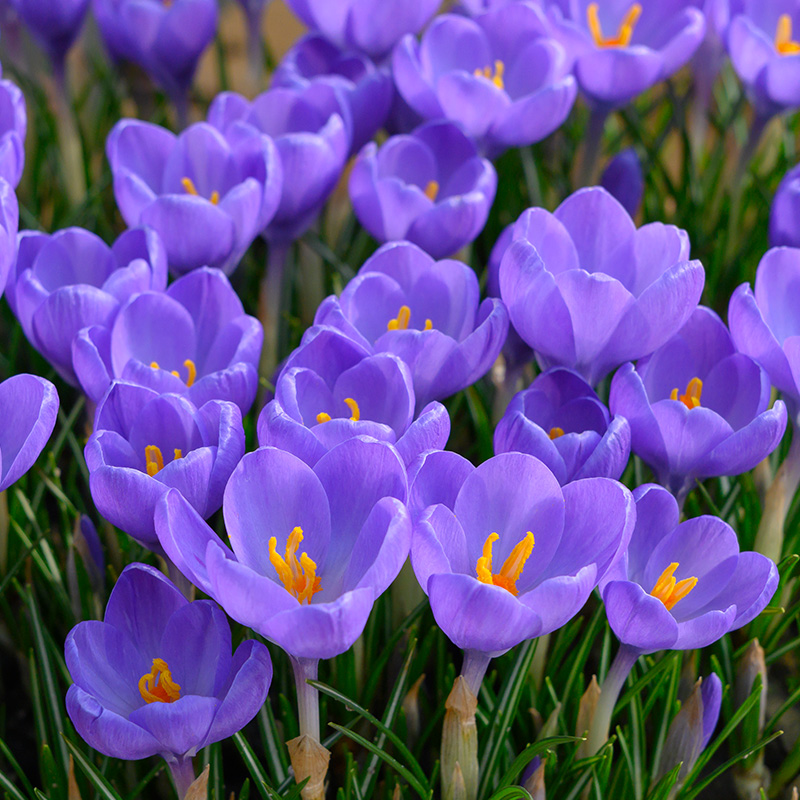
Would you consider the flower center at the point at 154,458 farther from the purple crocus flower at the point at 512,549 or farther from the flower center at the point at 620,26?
the flower center at the point at 620,26

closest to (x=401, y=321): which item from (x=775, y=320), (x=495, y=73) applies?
(x=775, y=320)

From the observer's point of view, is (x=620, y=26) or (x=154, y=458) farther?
(x=620, y=26)

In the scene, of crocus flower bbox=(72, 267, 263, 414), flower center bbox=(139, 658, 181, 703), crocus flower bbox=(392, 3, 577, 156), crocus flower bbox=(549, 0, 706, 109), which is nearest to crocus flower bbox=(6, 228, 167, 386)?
crocus flower bbox=(72, 267, 263, 414)

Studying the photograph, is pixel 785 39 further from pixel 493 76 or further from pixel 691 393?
pixel 691 393

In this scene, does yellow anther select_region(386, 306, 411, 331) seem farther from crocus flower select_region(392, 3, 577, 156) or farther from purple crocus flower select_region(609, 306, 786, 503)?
crocus flower select_region(392, 3, 577, 156)

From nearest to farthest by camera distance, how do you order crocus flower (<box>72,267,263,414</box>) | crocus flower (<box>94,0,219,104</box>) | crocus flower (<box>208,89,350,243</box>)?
crocus flower (<box>72,267,263,414</box>), crocus flower (<box>208,89,350,243</box>), crocus flower (<box>94,0,219,104</box>)
